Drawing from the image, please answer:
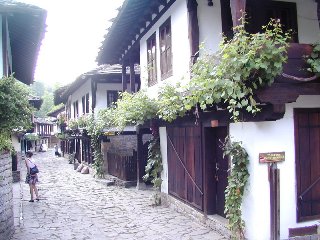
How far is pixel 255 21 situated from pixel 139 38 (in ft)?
18.4

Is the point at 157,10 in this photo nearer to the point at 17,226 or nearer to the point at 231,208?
the point at 231,208

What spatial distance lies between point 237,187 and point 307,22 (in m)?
4.06

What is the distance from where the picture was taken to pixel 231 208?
6465 mm

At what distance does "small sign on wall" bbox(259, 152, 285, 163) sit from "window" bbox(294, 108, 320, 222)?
0.44 metres

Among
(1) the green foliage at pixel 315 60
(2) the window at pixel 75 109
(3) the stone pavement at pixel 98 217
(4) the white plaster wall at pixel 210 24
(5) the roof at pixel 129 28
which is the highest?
(5) the roof at pixel 129 28

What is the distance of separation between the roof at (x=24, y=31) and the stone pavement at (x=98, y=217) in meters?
4.67

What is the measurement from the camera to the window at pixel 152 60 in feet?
35.7

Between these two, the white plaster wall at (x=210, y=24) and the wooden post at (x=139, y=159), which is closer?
the white plaster wall at (x=210, y=24)

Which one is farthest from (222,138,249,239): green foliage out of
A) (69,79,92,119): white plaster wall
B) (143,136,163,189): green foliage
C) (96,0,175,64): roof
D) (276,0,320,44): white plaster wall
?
(69,79,92,119): white plaster wall

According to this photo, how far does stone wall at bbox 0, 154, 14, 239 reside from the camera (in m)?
7.07

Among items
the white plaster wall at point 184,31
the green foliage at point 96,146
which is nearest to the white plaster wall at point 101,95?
the green foliage at point 96,146

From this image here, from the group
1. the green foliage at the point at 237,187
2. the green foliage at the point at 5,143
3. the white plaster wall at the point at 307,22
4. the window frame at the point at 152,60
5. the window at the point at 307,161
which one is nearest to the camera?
the green foliage at the point at 237,187

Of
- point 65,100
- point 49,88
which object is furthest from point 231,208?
point 49,88

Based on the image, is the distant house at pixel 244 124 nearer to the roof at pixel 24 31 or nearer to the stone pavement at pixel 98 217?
the stone pavement at pixel 98 217
